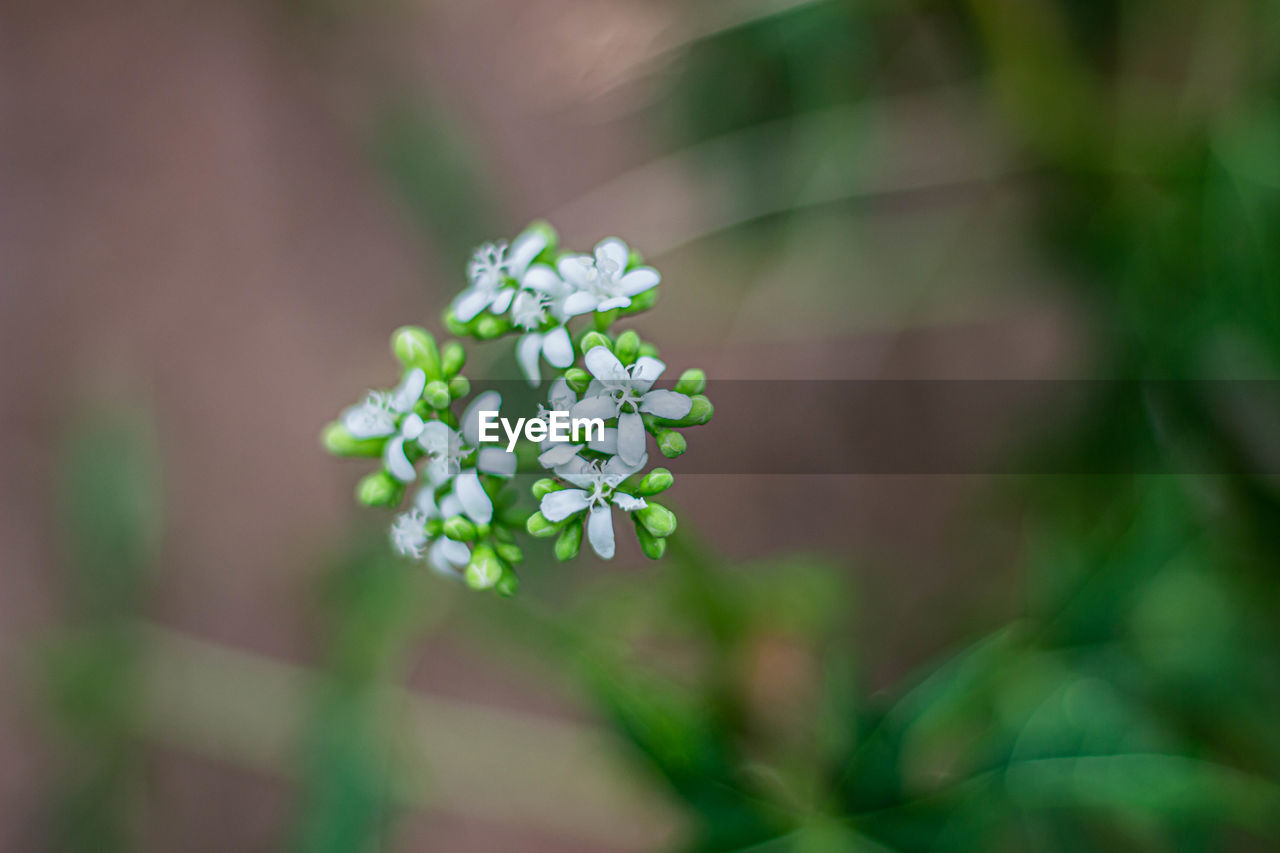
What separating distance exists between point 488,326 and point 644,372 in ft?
1.11

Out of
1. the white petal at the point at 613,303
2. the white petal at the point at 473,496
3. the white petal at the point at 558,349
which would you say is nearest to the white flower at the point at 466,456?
the white petal at the point at 473,496

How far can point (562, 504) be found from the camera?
137cm

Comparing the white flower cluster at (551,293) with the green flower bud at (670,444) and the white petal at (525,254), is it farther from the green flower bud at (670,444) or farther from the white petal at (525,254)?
the green flower bud at (670,444)

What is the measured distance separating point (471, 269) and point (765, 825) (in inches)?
44.6

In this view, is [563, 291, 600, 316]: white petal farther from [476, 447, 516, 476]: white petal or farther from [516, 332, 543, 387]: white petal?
[476, 447, 516, 476]: white petal

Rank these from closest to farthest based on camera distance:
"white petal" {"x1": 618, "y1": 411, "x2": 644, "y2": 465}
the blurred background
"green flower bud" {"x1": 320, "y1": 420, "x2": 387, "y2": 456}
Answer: "white petal" {"x1": 618, "y1": 411, "x2": 644, "y2": 465} → "green flower bud" {"x1": 320, "y1": 420, "x2": 387, "y2": 456} → the blurred background

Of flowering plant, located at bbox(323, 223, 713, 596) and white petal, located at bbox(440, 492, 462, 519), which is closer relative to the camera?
flowering plant, located at bbox(323, 223, 713, 596)

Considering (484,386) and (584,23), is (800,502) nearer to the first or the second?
(484,386)

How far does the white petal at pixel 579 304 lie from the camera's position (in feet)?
4.57

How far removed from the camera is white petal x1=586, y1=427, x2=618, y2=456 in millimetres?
1333

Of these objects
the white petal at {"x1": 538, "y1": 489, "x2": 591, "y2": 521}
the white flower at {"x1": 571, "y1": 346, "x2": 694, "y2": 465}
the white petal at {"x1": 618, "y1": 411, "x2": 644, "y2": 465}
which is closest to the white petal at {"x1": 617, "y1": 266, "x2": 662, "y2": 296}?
the white flower at {"x1": 571, "y1": 346, "x2": 694, "y2": 465}

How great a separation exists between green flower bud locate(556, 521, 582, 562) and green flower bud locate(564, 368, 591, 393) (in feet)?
0.72

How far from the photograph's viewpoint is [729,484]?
3.32m

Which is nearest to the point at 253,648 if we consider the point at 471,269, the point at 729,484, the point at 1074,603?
Answer: the point at 729,484
